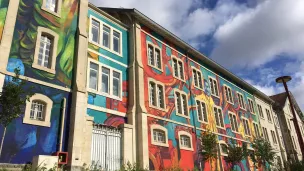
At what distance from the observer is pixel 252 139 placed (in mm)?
33094

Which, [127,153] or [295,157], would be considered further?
[295,157]

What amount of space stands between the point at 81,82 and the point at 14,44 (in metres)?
3.87

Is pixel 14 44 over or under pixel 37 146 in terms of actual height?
over

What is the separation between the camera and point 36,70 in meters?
13.7

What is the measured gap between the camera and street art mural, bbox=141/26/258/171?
62.9 feet

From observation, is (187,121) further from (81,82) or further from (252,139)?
(252,139)

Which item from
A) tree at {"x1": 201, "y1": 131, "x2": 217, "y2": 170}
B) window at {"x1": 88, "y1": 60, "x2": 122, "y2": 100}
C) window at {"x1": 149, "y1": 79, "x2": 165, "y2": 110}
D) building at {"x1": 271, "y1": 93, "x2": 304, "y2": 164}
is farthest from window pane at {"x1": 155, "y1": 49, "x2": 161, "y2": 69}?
building at {"x1": 271, "y1": 93, "x2": 304, "y2": 164}

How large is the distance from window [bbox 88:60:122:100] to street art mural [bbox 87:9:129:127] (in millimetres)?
186

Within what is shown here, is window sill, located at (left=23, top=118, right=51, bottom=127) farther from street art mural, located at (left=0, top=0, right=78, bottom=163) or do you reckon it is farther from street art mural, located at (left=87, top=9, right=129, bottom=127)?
street art mural, located at (left=87, top=9, right=129, bottom=127)

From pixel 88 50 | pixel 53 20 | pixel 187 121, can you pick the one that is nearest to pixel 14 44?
pixel 53 20

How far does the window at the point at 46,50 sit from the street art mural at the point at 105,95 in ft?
7.74

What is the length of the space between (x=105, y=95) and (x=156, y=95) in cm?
486

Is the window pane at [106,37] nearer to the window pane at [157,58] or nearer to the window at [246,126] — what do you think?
the window pane at [157,58]

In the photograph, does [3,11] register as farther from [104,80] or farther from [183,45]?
[183,45]
